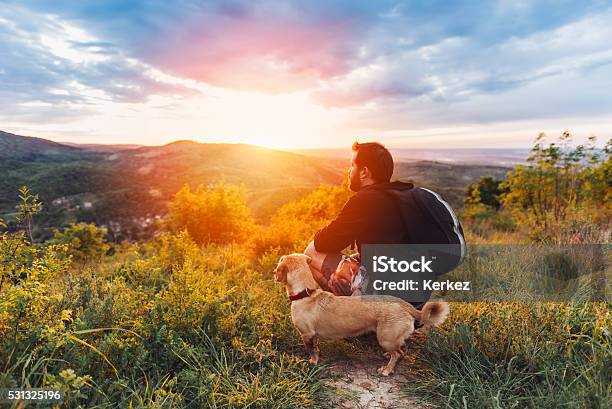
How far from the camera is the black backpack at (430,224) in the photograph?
3.23 metres

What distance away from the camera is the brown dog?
302 centimetres

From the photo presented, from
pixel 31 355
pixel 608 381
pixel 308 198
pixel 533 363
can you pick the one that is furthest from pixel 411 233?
pixel 308 198

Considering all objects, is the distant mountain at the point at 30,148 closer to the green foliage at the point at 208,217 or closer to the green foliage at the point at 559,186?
the green foliage at the point at 208,217

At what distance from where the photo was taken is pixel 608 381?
8.47ft

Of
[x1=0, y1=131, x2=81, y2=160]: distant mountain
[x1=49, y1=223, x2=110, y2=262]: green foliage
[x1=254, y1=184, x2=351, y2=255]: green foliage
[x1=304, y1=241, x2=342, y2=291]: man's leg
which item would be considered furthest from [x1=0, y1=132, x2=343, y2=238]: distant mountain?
[x1=304, y1=241, x2=342, y2=291]: man's leg

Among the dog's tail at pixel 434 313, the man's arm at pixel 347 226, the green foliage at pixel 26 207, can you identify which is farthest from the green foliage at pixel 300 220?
the green foliage at pixel 26 207

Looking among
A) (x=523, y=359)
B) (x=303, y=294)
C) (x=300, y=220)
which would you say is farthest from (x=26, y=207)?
(x=300, y=220)

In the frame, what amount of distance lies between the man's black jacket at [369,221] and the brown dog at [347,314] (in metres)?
0.41

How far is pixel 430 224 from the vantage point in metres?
3.25

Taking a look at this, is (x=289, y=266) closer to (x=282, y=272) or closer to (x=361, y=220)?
(x=282, y=272)

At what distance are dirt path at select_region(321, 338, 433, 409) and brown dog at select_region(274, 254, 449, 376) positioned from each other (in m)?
0.13

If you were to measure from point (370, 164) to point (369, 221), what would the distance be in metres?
0.57

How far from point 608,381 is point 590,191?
9113 millimetres

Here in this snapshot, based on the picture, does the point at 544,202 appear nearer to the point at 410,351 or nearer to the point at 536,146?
the point at 536,146
